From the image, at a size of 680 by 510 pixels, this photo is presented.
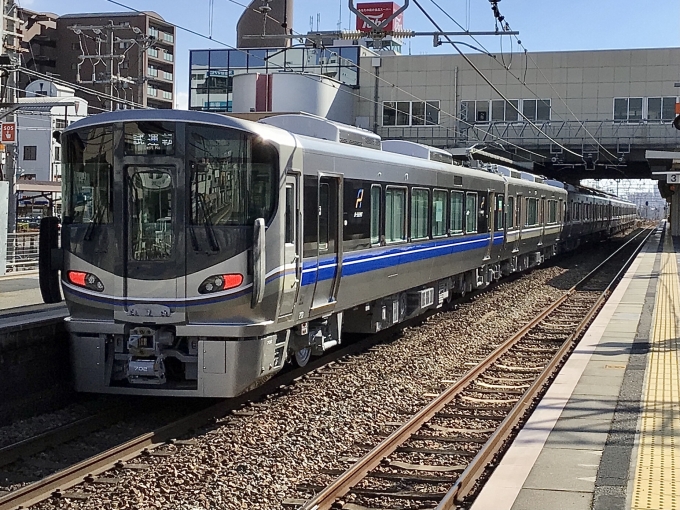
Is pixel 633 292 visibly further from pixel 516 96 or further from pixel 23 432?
pixel 516 96

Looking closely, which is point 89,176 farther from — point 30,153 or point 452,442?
point 30,153

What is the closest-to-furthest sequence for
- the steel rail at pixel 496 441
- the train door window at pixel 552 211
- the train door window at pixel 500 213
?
the steel rail at pixel 496 441
the train door window at pixel 500 213
the train door window at pixel 552 211

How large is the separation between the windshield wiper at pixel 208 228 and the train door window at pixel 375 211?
12.0 ft

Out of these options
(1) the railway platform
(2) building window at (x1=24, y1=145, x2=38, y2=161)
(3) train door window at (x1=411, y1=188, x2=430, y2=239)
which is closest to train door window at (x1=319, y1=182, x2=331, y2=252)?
(1) the railway platform

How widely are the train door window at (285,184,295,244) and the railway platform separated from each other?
293cm

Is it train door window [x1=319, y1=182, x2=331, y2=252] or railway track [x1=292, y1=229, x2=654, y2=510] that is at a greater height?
train door window [x1=319, y1=182, x2=331, y2=252]

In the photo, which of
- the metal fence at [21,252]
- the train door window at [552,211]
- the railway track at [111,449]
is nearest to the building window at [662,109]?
the train door window at [552,211]

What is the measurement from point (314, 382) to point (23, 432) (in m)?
3.45

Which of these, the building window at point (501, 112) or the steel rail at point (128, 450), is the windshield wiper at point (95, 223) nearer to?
the steel rail at point (128, 450)

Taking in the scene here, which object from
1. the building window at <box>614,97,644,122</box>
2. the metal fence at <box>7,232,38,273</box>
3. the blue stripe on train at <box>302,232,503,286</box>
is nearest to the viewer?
the blue stripe on train at <box>302,232,503,286</box>

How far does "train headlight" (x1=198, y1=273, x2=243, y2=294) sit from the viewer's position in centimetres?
877

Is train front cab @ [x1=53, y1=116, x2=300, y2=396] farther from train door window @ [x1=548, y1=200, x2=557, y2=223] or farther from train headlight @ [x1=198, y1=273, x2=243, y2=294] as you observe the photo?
train door window @ [x1=548, y1=200, x2=557, y2=223]

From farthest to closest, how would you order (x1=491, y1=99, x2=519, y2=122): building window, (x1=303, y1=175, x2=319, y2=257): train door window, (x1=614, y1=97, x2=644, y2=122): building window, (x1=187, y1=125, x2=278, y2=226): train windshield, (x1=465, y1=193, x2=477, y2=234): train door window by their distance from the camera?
1. (x1=491, y1=99, x2=519, y2=122): building window
2. (x1=614, y1=97, x2=644, y2=122): building window
3. (x1=465, y1=193, x2=477, y2=234): train door window
4. (x1=303, y1=175, x2=319, y2=257): train door window
5. (x1=187, y1=125, x2=278, y2=226): train windshield

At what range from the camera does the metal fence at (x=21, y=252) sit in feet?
73.6
